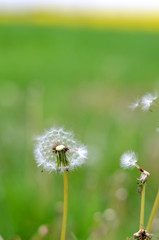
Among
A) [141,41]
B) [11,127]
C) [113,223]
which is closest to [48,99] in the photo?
[11,127]

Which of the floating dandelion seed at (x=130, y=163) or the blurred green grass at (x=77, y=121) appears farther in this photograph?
the blurred green grass at (x=77, y=121)

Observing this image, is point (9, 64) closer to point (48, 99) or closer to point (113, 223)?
point (48, 99)

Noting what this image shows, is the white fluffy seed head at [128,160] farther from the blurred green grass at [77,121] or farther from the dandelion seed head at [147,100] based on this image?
the blurred green grass at [77,121]

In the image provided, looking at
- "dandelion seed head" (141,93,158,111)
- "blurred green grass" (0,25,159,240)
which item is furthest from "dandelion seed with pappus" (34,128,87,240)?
"blurred green grass" (0,25,159,240)

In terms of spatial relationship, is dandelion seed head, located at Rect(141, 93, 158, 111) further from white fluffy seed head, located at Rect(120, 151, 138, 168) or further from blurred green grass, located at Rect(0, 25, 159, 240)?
blurred green grass, located at Rect(0, 25, 159, 240)

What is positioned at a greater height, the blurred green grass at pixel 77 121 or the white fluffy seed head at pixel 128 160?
the blurred green grass at pixel 77 121

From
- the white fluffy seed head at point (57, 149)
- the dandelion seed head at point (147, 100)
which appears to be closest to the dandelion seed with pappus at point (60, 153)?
the white fluffy seed head at point (57, 149)

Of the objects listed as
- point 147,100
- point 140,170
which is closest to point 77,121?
point 147,100
